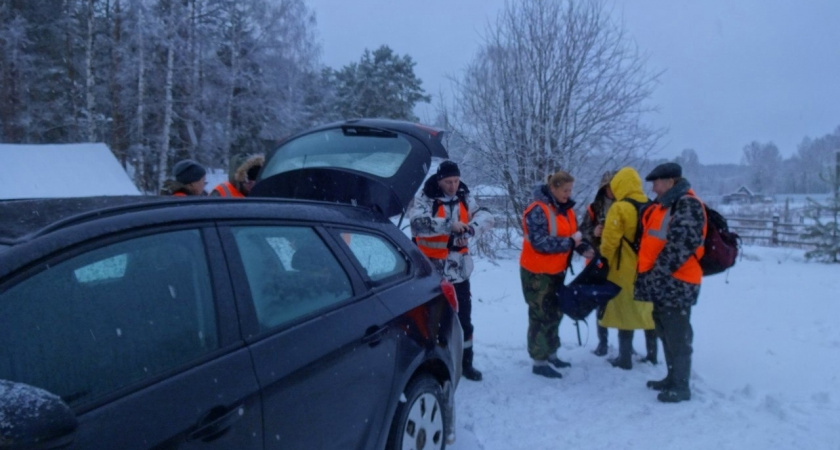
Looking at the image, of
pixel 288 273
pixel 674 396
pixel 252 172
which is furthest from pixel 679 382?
pixel 252 172

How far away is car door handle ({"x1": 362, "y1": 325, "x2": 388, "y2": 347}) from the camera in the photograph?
2.30 m

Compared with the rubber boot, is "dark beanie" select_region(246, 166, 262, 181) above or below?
above

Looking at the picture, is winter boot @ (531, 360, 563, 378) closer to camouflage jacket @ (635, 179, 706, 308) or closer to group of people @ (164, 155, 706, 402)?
group of people @ (164, 155, 706, 402)

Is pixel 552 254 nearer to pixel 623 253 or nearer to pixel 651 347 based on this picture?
pixel 623 253

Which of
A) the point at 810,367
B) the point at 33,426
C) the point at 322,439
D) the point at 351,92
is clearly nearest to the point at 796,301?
the point at 810,367

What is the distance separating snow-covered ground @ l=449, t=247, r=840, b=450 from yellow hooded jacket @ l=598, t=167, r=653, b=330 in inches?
18.4

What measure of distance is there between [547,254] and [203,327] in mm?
3185

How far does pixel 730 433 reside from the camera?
3504 mm

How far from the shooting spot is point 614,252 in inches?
182

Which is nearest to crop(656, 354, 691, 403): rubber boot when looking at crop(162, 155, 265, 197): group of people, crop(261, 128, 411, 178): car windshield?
crop(261, 128, 411, 178): car windshield

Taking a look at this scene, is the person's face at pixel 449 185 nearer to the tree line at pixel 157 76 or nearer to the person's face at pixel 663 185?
the person's face at pixel 663 185

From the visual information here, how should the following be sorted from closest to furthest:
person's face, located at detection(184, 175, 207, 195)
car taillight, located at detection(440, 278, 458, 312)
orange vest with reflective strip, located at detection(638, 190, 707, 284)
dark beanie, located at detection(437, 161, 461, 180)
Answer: car taillight, located at detection(440, 278, 458, 312) < orange vest with reflective strip, located at detection(638, 190, 707, 284) < dark beanie, located at detection(437, 161, 461, 180) < person's face, located at detection(184, 175, 207, 195)

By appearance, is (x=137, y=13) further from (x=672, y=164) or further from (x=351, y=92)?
(x=672, y=164)

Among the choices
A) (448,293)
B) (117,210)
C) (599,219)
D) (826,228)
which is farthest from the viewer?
(826,228)
